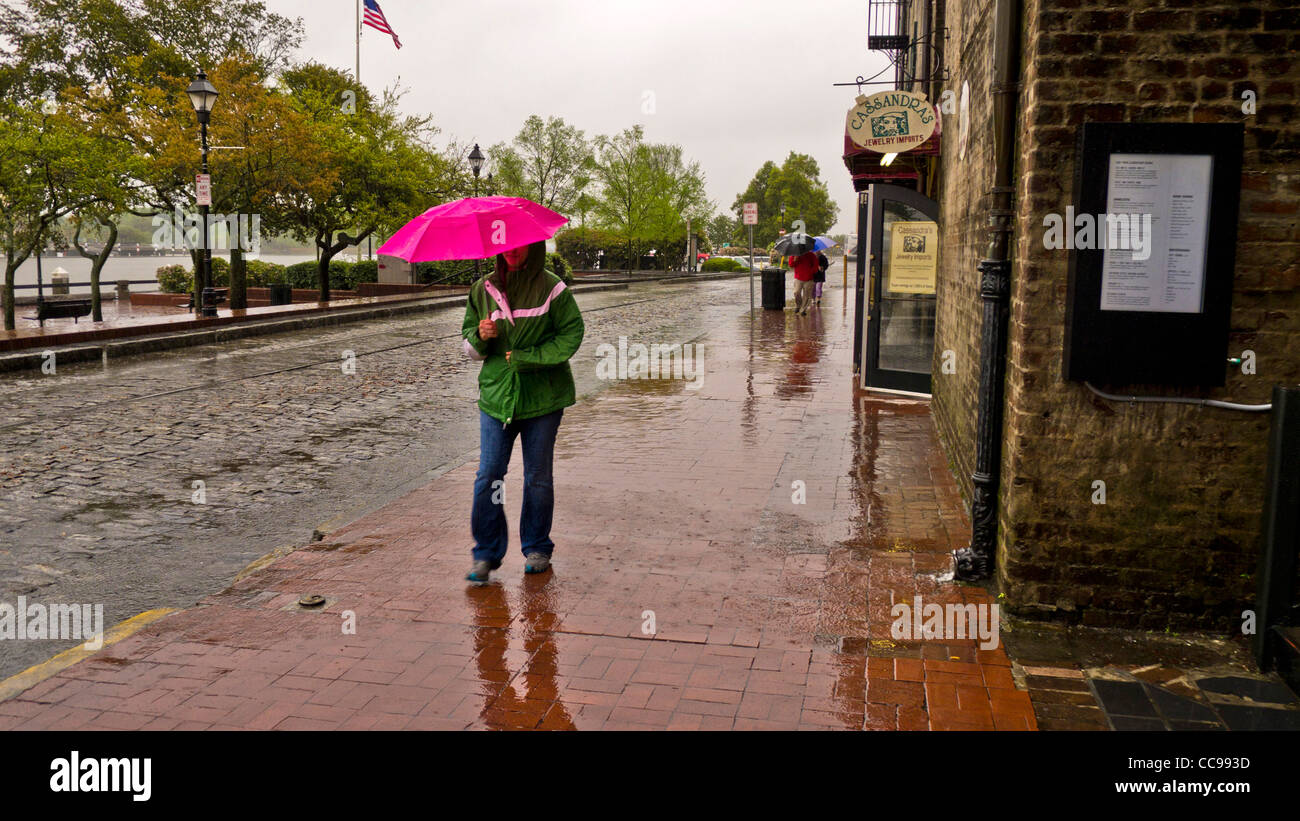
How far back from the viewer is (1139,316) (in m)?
4.61

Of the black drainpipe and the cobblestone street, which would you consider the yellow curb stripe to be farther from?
the black drainpipe

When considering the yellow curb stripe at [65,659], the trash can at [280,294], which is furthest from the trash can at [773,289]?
the yellow curb stripe at [65,659]

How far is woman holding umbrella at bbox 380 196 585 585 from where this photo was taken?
5.40m

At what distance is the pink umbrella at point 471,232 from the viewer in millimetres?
5098

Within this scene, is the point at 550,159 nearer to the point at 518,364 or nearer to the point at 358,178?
the point at 358,178

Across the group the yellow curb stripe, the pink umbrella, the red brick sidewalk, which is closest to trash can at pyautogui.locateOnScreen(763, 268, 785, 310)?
the red brick sidewalk

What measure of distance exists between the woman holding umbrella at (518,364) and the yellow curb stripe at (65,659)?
1.56 meters

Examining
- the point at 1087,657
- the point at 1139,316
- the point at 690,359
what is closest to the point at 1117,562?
the point at 1087,657

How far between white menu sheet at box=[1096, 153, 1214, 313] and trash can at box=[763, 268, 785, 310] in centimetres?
2215

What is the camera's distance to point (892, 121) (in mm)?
10219

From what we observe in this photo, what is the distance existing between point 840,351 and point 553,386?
12.1 metres

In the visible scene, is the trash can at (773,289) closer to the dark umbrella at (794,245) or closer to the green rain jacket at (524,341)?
the dark umbrella at (794,245)
